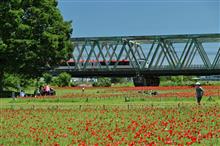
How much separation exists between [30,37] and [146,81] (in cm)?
5595

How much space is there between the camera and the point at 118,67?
4936 inches

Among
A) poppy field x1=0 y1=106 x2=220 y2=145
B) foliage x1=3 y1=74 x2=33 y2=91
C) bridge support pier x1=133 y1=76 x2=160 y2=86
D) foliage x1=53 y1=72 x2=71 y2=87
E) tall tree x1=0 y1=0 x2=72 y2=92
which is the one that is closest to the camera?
poppy field x1=0 y1=106 x2=220 y2=145

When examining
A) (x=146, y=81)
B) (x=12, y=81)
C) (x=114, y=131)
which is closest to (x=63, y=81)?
(x=12, y=81)

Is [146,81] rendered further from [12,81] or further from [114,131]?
[114,131]

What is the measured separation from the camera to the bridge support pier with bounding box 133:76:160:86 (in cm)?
9832

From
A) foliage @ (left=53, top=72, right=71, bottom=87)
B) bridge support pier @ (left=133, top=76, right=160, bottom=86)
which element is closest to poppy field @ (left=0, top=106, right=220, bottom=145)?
foliage @ (left=53, top=72, right=71, bottom=87)

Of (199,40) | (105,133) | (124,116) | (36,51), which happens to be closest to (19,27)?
(36,51)

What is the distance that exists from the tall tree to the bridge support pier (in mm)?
44954

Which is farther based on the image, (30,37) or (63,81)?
(63,81)

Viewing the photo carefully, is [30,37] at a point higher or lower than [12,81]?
higher

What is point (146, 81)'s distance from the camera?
10394 cm

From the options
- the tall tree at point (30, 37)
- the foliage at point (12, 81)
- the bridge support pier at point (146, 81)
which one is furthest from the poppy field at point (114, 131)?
the bridge support pier at point (146, 81)

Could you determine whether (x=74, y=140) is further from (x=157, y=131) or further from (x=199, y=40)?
(x=199, y=40)

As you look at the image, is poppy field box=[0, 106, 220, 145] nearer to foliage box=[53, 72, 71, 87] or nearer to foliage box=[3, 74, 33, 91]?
foliage box=[3, 74, 33, 91]
